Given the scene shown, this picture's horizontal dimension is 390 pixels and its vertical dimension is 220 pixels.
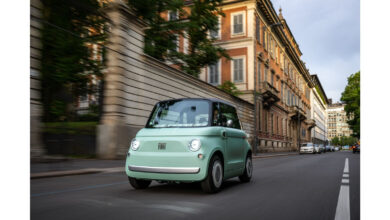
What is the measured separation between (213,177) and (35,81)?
7277 millimetres

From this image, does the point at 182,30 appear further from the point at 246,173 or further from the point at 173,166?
the point at 173,166

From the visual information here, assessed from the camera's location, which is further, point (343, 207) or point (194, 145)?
point (194, 145)

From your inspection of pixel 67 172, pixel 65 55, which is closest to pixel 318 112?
pixel 65 55

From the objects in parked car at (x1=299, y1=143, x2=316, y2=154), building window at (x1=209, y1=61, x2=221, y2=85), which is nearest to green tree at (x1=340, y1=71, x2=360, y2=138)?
parked car at (x1=299, y1=143, x2=316, y2=154)

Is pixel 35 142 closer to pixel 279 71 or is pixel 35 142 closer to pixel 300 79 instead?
pixel 279 71

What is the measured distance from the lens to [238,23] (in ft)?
121

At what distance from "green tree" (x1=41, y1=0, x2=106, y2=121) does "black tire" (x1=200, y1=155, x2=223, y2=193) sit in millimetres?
7552

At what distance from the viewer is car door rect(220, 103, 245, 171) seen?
6938mm

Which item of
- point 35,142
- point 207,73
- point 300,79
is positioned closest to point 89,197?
point 35,142

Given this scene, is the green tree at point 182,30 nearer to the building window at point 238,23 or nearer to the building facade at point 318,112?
the building window at point 238,23

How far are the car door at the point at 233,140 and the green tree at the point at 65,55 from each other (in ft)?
22.4

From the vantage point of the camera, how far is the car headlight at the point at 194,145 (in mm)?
5833

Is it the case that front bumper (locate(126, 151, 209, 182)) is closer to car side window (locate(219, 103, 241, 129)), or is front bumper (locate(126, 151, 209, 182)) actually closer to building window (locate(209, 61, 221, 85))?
car side window (locate(219, 103, 241, 129))
